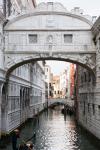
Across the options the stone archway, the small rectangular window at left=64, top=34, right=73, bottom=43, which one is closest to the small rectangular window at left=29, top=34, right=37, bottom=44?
the stone archway

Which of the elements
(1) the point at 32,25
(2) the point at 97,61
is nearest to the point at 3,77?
(1) the point at 32,25

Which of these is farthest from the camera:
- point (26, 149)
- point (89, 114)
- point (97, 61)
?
point (89, 114)

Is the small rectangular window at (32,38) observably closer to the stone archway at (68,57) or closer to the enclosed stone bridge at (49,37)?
the enclosed stone bridge at (49,37)

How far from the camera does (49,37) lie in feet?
67.9

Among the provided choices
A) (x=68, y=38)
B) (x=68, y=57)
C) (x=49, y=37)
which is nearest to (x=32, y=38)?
(x=49, y=37)

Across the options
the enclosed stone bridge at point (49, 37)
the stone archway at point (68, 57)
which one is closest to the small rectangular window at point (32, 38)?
the enclosed stone bridge at point (49, 37)

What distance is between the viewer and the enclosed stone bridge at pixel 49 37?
20.7 m

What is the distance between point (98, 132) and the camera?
2052 cm

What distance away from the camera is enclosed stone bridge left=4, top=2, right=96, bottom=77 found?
20.7 metres

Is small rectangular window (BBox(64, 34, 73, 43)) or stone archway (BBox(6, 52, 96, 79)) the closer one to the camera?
stone archway (BBox(6, 52, 96, 79))

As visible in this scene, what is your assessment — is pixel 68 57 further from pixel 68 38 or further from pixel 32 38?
pixel 32 38

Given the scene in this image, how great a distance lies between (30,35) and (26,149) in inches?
297

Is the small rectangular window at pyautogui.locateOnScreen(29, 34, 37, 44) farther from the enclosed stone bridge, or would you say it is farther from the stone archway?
the stone archway

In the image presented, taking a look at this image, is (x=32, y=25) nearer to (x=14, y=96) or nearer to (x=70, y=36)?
(x=70, y=36)
